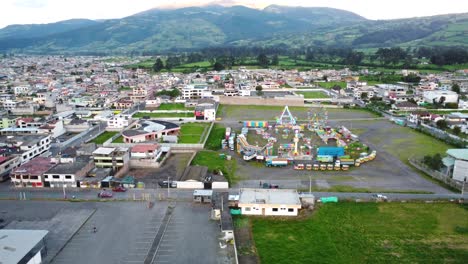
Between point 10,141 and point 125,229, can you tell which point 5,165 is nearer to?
point 10,141

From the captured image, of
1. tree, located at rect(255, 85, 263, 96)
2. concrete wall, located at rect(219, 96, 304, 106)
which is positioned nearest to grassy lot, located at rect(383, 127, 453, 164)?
concrete wall, located at rect(219, 96, 304, 106)

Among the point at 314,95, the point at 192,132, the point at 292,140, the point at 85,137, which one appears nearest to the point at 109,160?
the point at 85,137

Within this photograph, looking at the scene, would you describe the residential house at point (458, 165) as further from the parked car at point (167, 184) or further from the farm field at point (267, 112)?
the farm field at point (267, 112)

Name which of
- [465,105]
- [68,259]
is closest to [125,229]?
[68,259]

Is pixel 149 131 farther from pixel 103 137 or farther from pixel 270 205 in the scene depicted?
pixel 270 205

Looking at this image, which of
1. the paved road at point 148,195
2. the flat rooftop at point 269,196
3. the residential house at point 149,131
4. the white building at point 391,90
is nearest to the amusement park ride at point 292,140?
the paved road at point 148,195

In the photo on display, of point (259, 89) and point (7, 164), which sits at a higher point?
point (259, 89)

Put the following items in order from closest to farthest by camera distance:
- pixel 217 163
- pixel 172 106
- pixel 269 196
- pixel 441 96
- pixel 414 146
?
1. pixel 269 196
2. pixel 217 163
3. pixel 414 146
4. pixel 172 106
5. pixel 441 96
